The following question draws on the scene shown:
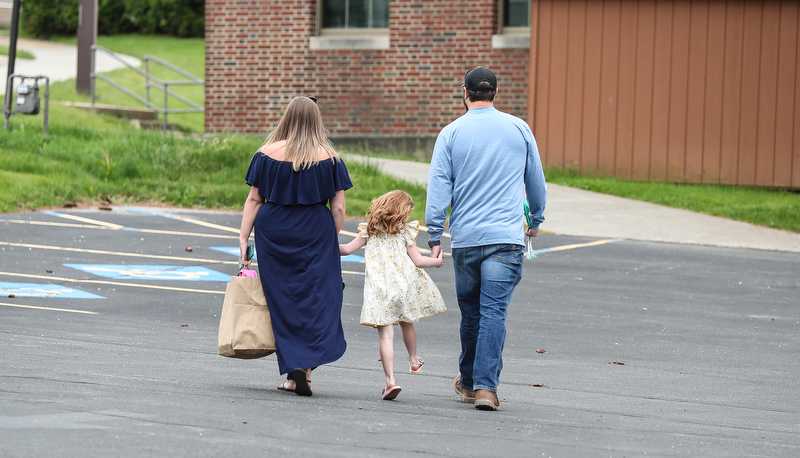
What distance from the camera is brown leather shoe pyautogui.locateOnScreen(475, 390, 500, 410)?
5.64 meters

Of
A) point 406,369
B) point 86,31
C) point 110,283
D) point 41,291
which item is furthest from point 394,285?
point 86,31

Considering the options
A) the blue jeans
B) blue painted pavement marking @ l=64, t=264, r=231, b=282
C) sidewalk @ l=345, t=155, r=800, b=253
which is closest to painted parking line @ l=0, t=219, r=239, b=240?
blue painted pavement marking @ l=64, t=264, r=231, b=282

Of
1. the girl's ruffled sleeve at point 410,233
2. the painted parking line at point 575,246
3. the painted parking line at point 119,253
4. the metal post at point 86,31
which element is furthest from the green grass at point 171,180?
the girl's ruffled sleeve at point 410,233

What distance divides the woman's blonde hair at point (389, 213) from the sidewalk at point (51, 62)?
23166 mm

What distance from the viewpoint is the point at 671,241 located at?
13.2m

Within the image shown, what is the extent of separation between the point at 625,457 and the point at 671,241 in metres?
8.84

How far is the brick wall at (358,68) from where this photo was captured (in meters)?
19.5

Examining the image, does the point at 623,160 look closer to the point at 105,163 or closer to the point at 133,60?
the point at 105,163

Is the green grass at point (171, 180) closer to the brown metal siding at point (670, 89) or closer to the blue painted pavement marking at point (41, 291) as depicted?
the brown metal siding at point (670, 89)

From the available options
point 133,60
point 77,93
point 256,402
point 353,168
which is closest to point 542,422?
point 256,402

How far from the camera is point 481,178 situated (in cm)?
581

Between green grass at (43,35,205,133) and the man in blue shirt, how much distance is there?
59.6ft

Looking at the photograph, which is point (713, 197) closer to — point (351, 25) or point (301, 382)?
point (351, 25)

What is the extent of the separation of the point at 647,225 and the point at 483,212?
346 inches
